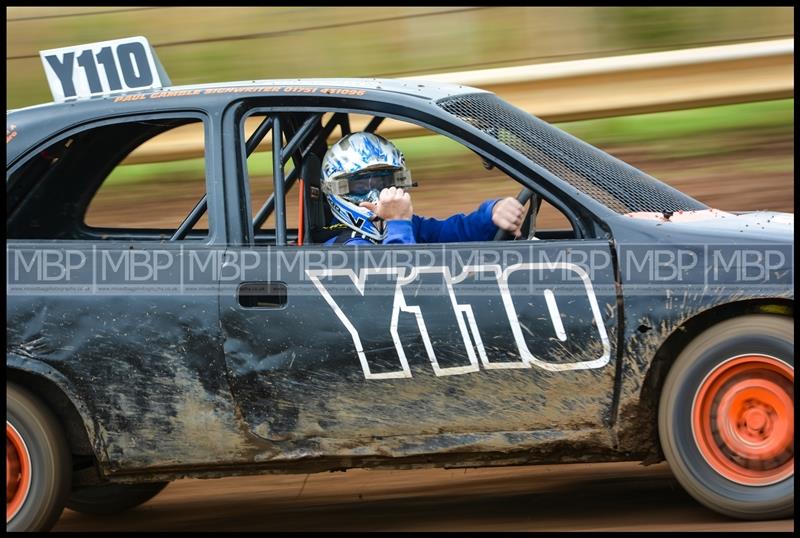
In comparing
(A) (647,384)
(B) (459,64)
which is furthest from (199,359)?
(B) (459,64)

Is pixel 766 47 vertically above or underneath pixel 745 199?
above

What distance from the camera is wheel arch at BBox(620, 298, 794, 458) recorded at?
444cm

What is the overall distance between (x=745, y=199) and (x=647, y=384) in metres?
4.39

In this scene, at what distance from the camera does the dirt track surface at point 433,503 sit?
4.94 m

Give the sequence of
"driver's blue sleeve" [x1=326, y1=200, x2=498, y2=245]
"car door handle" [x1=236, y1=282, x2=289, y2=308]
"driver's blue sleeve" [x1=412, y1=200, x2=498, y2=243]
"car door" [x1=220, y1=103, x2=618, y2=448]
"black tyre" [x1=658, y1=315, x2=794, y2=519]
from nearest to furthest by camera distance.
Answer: "black tyre" [x1=658, y1=315, x2=794, y2=519]
"car door" [x1=220, y1=103, x2=618, y2=448]
"car door handle" [x1=236, y1=282, x2=289, y2=308]
"driver's blue sleeve" [x1=326, y1=200, x2=498, y2=245]
"driver's blue sleeve" [x1=412, y1=200, x2=498, y2=243]

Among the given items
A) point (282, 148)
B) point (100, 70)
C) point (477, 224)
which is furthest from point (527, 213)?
point (100, 70)

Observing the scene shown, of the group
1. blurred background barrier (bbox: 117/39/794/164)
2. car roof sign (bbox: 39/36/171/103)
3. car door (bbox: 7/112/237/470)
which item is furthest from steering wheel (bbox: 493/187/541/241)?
blurred background barrier (bbox: 117/39/794/164)

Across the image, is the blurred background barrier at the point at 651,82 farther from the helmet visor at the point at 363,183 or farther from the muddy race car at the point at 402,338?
the muddy race car at the point at 402,338

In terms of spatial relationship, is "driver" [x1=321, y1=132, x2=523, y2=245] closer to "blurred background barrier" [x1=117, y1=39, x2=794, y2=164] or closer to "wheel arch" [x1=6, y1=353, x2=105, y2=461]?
"wheel arch" [x1=6, y1=353, x2=105, y2=461]

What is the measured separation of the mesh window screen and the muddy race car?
2 cm

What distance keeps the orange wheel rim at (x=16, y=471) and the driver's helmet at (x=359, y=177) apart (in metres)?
1.49

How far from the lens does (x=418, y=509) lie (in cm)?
539

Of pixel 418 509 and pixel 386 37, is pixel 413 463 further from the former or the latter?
pixel 386 37

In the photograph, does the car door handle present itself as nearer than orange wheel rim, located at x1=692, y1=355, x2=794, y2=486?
No
